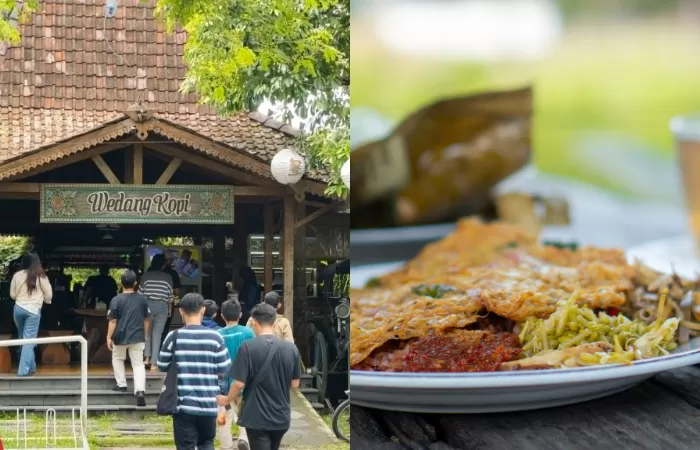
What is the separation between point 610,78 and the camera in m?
1.56

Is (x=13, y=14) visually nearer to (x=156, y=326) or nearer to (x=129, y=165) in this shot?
(x=129, y=165)

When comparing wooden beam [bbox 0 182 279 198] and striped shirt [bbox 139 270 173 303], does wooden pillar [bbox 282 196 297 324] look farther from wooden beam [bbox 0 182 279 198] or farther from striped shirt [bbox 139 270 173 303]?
striped shirt [bbox 139 270 173 303]

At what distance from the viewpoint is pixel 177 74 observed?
1909 millimetres

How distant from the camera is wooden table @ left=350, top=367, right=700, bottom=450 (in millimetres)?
1214

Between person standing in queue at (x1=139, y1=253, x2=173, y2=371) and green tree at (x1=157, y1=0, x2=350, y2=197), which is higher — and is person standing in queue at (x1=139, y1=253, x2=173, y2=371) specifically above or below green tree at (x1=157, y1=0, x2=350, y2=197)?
below

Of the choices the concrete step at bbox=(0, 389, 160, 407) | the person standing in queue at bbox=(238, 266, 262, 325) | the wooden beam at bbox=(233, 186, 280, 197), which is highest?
the wooden beam at bbox=(233, 186, 280, 197)

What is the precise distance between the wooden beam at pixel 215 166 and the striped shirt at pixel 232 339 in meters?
0.38

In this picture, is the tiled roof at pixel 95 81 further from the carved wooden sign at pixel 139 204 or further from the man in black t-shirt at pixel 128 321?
the man in black t-shirt at pixel 128 321

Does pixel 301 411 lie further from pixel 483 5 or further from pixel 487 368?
pixel 483 5

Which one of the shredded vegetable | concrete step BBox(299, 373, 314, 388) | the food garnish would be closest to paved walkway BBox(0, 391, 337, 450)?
concrete step BBox(299, 373, 314, 388)

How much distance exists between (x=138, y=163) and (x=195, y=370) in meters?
0.55

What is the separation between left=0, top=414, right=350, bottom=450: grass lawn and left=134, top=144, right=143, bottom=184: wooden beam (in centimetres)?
63

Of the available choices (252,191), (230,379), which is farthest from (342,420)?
(252,191)

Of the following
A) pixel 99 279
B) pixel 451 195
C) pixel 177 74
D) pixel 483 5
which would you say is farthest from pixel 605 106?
pixel 99 279
